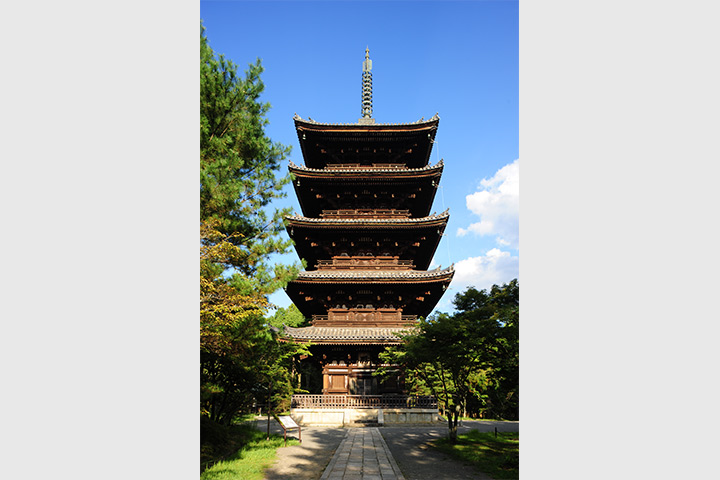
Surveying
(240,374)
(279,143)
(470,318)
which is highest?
(279,143)

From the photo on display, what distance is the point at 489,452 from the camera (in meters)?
10.9

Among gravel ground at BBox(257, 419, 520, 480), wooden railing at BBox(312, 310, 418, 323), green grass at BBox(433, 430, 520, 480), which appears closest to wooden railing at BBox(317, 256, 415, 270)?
wooden railing at BBox(312, 310, 418, 323)

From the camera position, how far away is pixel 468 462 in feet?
31.3

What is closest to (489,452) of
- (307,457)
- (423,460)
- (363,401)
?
(423,460)

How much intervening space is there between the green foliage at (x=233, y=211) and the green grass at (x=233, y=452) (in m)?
1.34

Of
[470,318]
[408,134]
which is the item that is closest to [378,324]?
[470,318]

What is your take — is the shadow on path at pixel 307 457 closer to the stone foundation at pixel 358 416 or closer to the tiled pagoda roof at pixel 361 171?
the stone foundation at pixel 358 416

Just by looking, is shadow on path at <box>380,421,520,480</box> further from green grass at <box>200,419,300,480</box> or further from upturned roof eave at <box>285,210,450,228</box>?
upturned roof eave at <box>285,210,450,228</box>

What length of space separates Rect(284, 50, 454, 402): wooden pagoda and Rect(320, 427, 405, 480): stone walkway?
553 centimetres

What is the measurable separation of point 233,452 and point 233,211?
6.87 metres

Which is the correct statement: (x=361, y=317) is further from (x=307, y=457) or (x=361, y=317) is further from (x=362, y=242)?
(x=307, y=457)

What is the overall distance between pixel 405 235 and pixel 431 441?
10568mm

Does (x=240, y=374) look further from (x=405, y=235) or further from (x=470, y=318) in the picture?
(x=405, y=235)

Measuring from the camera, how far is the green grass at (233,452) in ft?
25.6
